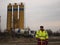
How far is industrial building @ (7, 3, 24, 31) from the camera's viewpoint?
65444mm

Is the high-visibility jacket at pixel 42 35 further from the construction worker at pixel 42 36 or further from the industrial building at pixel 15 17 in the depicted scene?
the industrial building at pixel 15 17

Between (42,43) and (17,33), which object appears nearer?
(42,43)

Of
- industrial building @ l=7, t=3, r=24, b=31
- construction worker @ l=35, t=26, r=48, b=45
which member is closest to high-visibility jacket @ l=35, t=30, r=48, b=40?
construction worker @ l=35, t=26, r=48, b=45

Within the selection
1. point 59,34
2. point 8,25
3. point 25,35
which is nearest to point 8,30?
point 8,25

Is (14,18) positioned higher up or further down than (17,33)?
higher up

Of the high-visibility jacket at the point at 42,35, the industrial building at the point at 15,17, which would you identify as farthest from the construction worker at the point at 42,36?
the industrial building at the point at 15,17

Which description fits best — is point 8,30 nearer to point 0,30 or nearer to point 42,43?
point 0,30

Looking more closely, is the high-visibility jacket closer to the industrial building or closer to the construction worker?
the construction worker

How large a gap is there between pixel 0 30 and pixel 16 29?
7.82 meters

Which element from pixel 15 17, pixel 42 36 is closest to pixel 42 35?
pixel 42 36

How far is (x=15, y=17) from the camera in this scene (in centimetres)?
6675

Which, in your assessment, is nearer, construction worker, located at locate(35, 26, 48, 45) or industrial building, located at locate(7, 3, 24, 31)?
construction worker, located at locate(35, 26, 48, 45)

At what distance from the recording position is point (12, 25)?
66688 mm

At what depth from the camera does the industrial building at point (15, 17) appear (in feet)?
215
